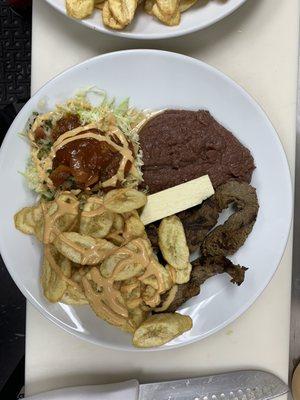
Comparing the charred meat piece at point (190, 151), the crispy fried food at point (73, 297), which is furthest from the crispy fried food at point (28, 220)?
the charred meat piece at point (190, 151)

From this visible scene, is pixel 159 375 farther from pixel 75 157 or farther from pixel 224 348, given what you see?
pixel 75 157

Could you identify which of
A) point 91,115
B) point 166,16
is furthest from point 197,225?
point 166,16

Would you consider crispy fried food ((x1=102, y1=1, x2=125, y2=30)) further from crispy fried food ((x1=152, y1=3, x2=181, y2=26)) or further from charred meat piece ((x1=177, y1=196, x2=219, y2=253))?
charred meat piece ((x1=177, y1=196, x2=219, y2=253))

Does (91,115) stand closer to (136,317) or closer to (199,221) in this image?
(199,221)

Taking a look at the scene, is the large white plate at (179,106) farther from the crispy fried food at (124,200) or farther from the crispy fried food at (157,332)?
the crispy fried food at (124,200)

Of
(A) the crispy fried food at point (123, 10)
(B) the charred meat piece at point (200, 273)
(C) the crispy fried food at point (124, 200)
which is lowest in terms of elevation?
(B) the charred meat piece at point (200, 273)

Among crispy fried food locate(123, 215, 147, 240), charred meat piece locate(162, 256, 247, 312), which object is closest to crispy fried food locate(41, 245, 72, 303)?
crispy fried food locate(123, 215, 147, 240)
